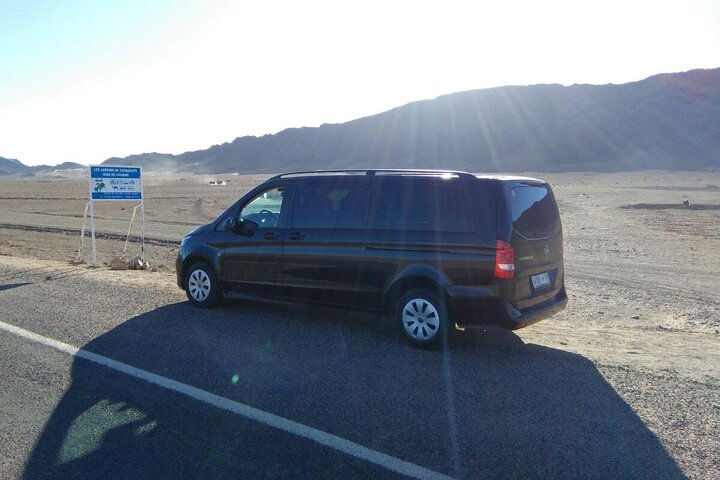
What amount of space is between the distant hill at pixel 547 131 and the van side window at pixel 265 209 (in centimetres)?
9997

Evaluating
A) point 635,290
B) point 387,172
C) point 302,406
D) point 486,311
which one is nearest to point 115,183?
point 387,172

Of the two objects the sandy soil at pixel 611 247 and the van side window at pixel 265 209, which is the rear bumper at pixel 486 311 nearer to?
the van side window at pixel 265 209

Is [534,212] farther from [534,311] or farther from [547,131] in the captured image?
[547,131]

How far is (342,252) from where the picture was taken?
7578 millimetres

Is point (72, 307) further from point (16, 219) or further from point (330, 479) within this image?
point (16, 219)

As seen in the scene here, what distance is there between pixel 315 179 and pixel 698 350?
15.5 ft

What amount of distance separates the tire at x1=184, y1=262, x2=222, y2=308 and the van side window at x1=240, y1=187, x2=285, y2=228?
88 cm

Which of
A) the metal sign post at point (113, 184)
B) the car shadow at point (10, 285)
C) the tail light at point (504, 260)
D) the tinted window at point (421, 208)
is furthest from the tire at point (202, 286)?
the metal sign post at point (113, 184)

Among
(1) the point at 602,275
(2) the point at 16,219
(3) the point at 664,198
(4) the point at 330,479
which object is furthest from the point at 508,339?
(3) the point at 664,198

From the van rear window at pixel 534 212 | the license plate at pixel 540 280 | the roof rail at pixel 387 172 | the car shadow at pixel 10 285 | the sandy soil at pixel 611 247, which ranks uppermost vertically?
the roof rail at pixel 387 172

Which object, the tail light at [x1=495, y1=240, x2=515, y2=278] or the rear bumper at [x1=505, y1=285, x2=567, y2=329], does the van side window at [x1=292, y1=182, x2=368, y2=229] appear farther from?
the rear bumper at [x1=505, y1=285, x2=567, y2=329]

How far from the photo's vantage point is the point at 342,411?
17.0 ft

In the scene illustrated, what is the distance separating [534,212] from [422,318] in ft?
5.45

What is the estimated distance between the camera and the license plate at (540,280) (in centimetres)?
703
